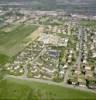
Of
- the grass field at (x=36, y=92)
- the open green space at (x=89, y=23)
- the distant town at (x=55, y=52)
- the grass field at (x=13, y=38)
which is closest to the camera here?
the grass field at (x=36, y=92)

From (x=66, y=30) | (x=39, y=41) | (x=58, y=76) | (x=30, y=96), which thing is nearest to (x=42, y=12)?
(x=66, y=30)

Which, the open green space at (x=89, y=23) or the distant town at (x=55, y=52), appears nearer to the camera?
the distant town at (x=55, y=52)

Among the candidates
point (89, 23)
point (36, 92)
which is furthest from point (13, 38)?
point (89, 23)

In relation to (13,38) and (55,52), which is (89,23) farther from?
(13,38)

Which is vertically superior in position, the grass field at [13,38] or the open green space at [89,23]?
the open green space at [89,23]

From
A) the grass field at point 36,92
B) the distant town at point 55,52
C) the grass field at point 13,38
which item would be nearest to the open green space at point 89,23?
the distant town at point 55,52

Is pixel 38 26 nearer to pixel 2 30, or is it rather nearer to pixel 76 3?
pixel 2 30

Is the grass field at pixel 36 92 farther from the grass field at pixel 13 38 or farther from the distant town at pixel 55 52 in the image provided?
the grass field at pixel 13 38
